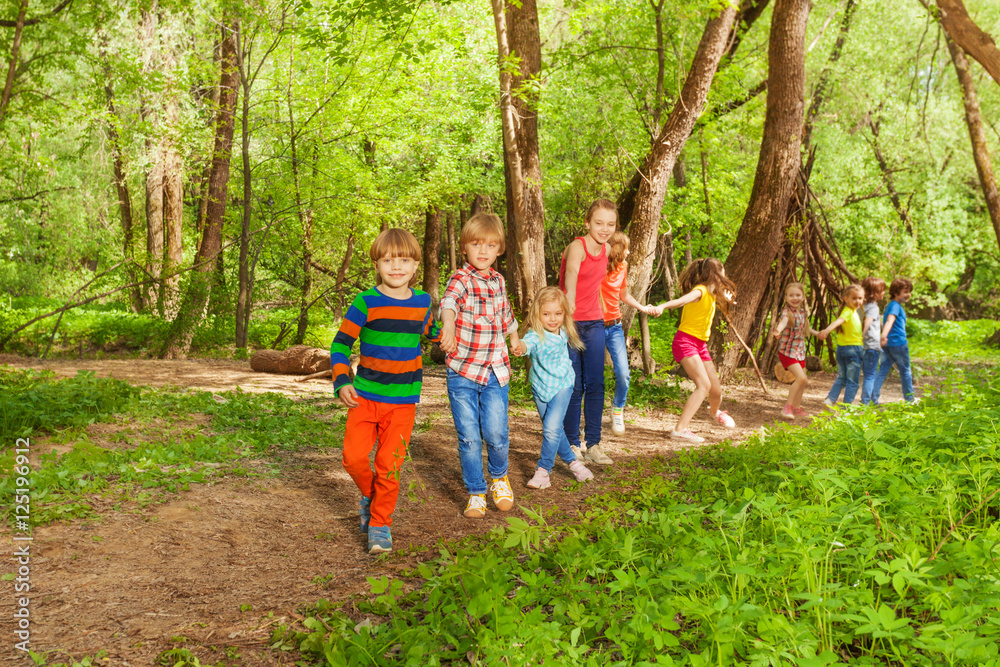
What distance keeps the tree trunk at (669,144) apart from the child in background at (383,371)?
5220 millimetres

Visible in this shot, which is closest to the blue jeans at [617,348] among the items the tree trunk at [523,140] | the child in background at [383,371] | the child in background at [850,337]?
the tree trunk at [523,140]

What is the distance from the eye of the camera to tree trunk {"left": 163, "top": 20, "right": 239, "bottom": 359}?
37.4 feet

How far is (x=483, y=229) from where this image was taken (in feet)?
12.8

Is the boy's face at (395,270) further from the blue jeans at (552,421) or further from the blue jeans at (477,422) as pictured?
the blue jeans at (552,421)

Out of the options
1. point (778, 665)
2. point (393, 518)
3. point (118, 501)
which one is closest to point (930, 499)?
point (778, 665)

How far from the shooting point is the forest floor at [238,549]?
254 cm

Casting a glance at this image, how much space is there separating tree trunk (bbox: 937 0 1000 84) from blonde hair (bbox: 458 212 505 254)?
629 centimetres

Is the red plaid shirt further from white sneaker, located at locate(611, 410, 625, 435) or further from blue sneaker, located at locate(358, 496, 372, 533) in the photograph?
white sneaker, located at locate(611, 410, 625, 435)

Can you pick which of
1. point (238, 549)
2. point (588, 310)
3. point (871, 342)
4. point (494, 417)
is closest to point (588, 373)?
point (588, 310)

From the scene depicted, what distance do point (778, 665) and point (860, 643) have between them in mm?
654

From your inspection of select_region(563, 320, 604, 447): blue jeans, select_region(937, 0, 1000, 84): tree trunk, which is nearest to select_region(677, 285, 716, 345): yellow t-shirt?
select_region(563, 320, 604, 447): blue jeans

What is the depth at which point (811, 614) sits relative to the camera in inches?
84.5

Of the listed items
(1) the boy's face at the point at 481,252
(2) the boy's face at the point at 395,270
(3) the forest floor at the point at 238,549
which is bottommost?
(3) the forest floor at the point at 238,549

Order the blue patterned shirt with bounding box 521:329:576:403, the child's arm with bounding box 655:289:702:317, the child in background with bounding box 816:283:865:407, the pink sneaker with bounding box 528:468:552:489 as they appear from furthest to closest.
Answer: the child in background with bounding box 816:283:865:407, the child's arm with bounding box 655:289:702:317, the pink sneaker with bounding box 528:468:552:489, the blue patterned shirt with bounding box 521:329:576:403
